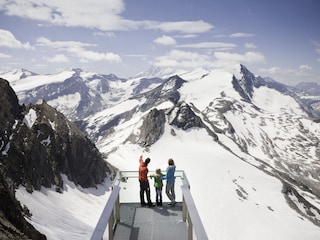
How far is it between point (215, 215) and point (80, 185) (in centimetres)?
2974

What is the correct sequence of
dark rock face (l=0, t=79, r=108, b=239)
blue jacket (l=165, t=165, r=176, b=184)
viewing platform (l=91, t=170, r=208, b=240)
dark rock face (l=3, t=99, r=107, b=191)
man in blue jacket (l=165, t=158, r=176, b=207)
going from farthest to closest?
dark rock face (l=3, t=99, r=107, b=191) < dark rock face (l=0, t=79, r=108, b=239) < blue jacket (l=165, t=165, r=176, b=184) < man in blue jacket (l=165, t=158, r=176, b=207) < viewing platform (l=91, t=170, r=208, b=240)

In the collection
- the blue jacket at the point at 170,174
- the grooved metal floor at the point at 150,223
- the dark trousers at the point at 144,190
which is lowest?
the grooved metal floor at the point at 150,223

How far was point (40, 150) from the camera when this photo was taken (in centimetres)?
6209

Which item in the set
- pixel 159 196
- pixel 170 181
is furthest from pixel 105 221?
pixel 170 181

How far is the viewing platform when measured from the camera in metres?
12.4

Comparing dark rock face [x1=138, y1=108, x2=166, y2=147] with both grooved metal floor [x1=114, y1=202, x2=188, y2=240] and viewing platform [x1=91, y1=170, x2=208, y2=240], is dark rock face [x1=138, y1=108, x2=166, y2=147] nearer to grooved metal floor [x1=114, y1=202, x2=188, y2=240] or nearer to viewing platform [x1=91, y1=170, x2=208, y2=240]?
viewing platform [x1=91, y1=170, x2=208, y2=240]

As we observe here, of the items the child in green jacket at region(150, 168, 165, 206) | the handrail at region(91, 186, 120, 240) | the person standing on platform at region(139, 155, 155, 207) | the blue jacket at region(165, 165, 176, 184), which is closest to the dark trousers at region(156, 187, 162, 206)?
the child in green jacket at region(150, 168, 165, 206)

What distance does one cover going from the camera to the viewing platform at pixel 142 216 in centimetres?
1239

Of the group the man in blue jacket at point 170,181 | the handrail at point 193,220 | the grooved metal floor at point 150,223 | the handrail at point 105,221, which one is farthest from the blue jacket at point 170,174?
the handrail at point 105,221

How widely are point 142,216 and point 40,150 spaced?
167 ft

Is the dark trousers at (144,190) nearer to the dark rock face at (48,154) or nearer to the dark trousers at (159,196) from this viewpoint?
the dark trousers at (159,196)

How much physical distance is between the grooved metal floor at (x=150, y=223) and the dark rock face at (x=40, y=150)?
28.1 metres

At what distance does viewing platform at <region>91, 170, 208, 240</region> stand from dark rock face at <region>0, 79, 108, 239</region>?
27.4 m

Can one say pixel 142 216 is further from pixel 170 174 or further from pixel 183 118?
pixel 183 118
